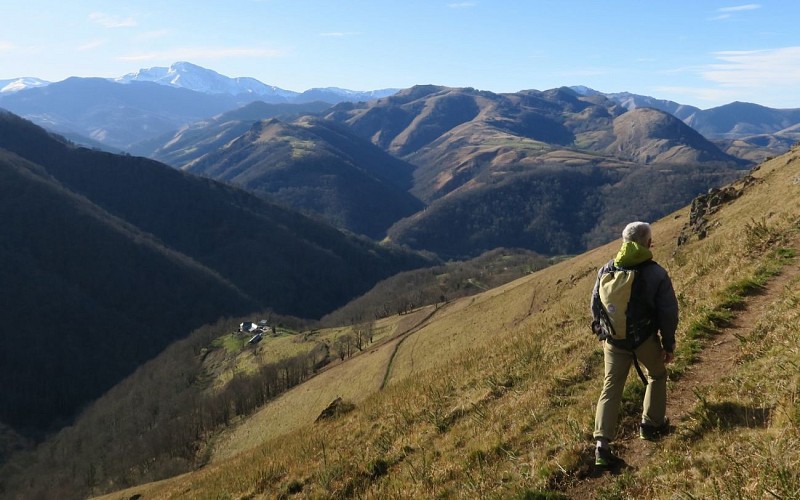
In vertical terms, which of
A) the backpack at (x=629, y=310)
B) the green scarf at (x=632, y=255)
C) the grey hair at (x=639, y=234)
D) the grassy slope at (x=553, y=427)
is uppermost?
the grey hair at (x=639, y=234)

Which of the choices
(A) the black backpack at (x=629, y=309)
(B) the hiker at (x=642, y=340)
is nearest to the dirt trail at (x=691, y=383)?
(B) the hiker at (x=642, y=340)

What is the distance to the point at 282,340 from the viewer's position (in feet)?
531

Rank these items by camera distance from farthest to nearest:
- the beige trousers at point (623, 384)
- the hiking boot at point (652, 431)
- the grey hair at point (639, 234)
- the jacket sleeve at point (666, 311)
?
the hiking boot at point (652, 431)
the grey hair at point (639, 234)
the beige trousers at point (623, 384)
the jacket sleeve at point (666, 311)

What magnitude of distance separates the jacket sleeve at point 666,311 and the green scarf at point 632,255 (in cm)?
55

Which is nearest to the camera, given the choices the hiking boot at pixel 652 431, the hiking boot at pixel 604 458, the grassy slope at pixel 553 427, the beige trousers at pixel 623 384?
the grassy slope at pixel 553 427

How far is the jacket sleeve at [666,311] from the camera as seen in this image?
9.62m

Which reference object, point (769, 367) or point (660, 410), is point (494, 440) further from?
point (769, 367)

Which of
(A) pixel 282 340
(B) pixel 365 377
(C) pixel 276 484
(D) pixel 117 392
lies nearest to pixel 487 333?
(B) pixel 365 377

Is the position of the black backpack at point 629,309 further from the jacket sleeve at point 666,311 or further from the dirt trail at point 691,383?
the dirt trail at point 691,383

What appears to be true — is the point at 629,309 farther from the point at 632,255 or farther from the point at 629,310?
the point at 632,255

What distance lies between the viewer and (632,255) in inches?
392

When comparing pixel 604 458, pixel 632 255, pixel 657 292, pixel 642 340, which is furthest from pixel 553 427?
pixel 632 255

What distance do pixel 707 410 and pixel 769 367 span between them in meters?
1.95

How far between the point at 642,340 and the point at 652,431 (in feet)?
6.73
